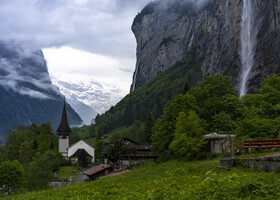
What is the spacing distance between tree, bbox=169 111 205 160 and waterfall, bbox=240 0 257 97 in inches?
1876

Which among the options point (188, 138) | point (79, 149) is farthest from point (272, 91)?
point (79, 149)

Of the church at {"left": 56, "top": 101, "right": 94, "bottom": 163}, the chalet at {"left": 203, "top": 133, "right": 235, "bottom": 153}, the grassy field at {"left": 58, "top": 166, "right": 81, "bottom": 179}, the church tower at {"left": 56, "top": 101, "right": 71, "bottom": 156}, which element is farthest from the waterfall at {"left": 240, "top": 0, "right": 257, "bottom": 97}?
the church tower at {"left": 56, "top": 101, "right": 71, "bottom": 156}

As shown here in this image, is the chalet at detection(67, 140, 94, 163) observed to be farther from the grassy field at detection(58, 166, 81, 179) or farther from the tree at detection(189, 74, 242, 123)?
the tree at detection(189, 74, 242, 123)

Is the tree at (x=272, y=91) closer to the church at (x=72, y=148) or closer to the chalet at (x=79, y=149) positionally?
the church at (x=72, y=148)

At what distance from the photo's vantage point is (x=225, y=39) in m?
126

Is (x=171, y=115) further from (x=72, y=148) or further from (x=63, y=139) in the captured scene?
(x=63, y=139)

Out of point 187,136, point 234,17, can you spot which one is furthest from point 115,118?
point 187,136

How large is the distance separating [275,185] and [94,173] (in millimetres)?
44388

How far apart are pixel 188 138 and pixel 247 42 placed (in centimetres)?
6750

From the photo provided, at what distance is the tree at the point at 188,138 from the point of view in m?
35.5

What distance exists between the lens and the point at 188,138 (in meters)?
35.9

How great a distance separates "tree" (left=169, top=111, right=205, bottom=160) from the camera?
35469mm

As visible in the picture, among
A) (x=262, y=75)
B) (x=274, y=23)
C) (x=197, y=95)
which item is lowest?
(x=197, y=95)

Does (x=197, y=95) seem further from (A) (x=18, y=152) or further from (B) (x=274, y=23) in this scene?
(A) (x=18, y=152)
